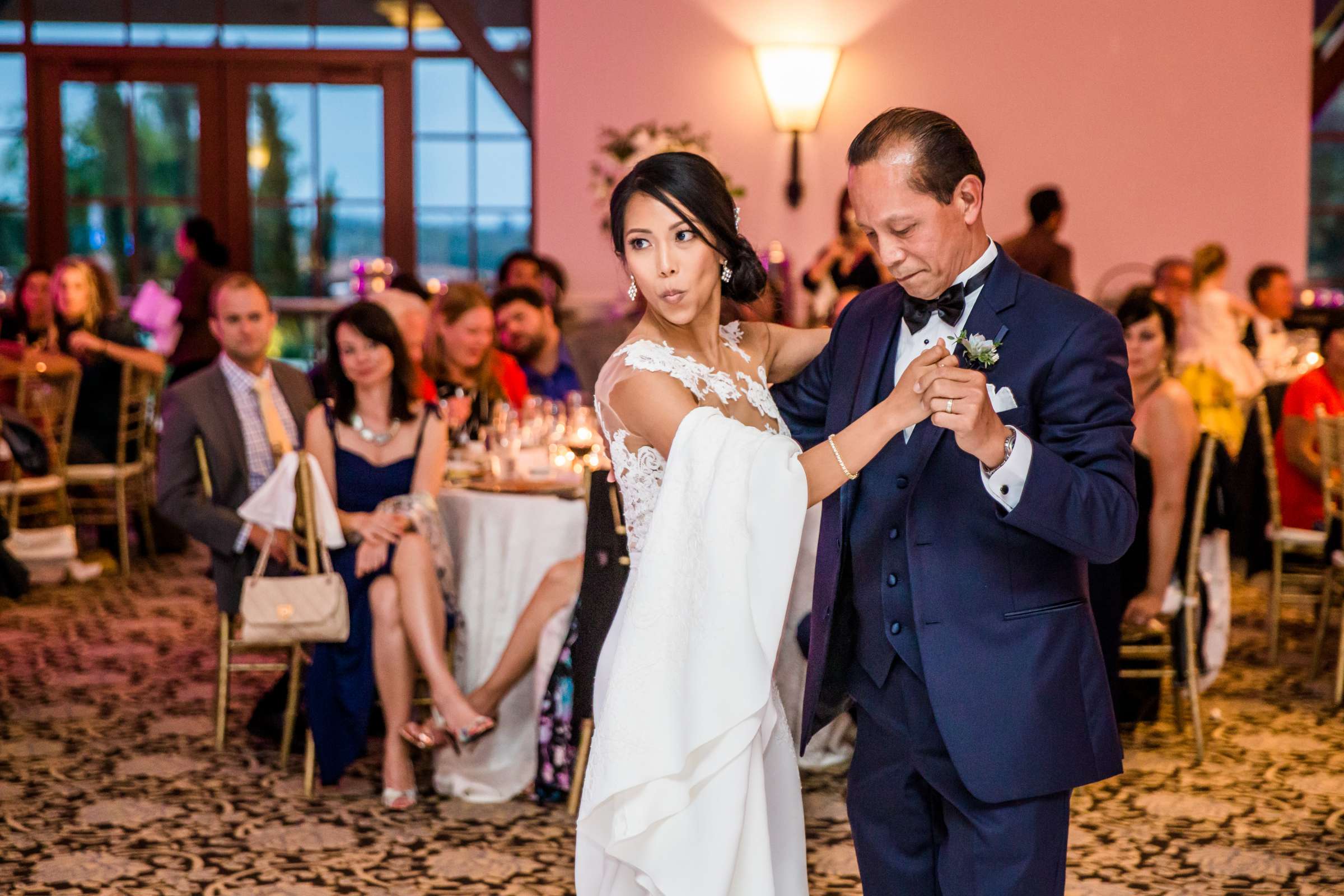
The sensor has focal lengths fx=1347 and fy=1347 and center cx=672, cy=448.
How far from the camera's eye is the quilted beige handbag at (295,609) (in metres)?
3.86

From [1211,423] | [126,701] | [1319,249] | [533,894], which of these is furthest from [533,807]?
[1319,249]

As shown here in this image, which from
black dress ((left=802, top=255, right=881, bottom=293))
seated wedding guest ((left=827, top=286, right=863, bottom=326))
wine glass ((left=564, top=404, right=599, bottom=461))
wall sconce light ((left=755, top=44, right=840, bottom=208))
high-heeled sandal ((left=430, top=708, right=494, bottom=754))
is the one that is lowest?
high-heeled sandal ((left=430, top=708, right=494, bottom=754))

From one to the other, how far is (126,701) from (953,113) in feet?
20.3

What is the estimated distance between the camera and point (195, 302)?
7.92m

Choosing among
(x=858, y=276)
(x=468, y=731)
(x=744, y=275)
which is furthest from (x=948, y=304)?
(x=858, y=276)

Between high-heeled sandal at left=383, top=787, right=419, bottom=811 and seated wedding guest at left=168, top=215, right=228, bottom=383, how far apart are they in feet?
15.3

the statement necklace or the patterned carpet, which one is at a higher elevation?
the statement necklace

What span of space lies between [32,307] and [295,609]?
183 inches

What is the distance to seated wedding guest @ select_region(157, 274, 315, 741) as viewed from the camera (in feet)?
14.0

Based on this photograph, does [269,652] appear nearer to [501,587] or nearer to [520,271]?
[501,587]

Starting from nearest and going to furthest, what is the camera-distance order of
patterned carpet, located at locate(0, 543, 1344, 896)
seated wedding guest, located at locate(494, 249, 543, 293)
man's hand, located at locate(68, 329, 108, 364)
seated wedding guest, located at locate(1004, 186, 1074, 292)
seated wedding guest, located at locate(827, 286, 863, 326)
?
patterned carpet, located at locate(0, 543, 1344, 896) < seated wedding guest, located at locate(827, 286, 863, 326) < man's hand, located at locate(68, 329, 108, 364) < seated wedding guest, located at locate(494, 249, 543, 293) < seated wedding guest, located at locate(1004, 186, 1074, 292)

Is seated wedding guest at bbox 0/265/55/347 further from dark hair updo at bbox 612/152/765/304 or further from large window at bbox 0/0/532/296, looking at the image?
dark hair updo at bbox 612/152/765/304

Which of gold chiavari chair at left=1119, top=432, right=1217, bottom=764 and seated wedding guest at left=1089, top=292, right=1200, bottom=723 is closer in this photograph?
seated wedding guest at left=1089, top=292, right=1200, bottom=723

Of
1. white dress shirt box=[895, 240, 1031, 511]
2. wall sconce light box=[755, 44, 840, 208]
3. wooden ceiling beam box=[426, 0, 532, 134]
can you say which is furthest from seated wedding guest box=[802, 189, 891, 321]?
white dress shirt box=[895, 240, 1031, 511]
